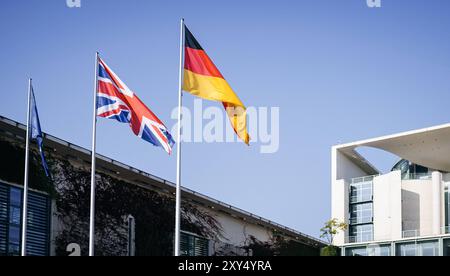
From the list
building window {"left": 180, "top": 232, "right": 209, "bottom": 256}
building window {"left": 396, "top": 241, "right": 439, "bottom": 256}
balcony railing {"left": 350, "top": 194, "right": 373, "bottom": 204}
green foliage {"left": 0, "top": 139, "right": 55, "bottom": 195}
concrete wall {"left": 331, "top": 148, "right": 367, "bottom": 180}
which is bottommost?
building window {"left": 180, "top": 232, "right": 209, "bottom": 256}

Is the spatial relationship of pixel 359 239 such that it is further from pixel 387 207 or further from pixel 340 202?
pixel 340 202

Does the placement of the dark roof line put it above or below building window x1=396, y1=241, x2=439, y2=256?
above

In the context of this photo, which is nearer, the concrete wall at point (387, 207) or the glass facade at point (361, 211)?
the concrete wall at point (387, 207)

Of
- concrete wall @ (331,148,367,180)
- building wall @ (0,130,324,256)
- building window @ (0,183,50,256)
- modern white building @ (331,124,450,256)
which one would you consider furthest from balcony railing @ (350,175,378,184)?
building window @ (0,183,50,256)

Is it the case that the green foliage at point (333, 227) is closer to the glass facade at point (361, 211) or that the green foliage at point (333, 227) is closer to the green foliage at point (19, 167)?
the glass facade at point (361, 211)

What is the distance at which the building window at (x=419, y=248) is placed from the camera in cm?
7762

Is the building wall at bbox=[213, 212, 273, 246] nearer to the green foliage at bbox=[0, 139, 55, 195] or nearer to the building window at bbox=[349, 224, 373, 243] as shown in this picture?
the building window at bbox=[349, 224, 373, 243]

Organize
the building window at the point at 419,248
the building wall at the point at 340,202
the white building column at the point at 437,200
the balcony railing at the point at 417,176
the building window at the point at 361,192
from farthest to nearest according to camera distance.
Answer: the balcony railing at the point at 417,176, the building window at the point at 361,192, the building wall at the point at 340,202, the white building column at the point at 437,200, the building window at the point at 419,248

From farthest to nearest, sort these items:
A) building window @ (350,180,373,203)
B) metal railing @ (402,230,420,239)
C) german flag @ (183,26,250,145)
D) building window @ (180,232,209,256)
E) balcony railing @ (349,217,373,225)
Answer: building window @ (350,180,373,203), balcony railing @ (349,217,373,225), metal railing @ (402,230,420,239), building window @ (180,232,209,256), german flag @ (183,26,250,145)

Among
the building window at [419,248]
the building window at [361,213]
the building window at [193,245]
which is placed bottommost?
the building window at [193,245]

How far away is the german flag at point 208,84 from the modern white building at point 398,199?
186ft

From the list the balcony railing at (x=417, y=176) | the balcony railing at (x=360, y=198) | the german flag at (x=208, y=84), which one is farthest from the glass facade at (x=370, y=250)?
the german flag at (x=208, y=84)

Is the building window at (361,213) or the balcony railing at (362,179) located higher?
the balcony railing at (362,179)

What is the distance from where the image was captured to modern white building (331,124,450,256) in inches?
3228
